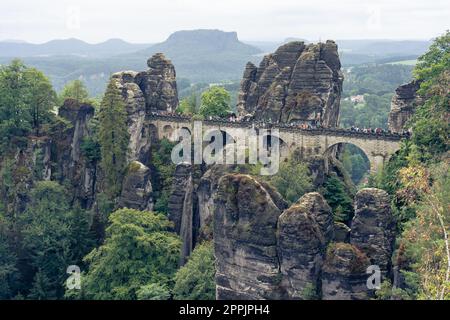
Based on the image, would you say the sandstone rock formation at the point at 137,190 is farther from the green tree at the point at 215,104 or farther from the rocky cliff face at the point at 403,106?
the rocky cliff face at the point at 403,106

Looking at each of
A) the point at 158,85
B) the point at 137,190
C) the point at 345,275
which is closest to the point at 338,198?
the point at 345,275

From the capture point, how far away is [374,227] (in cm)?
3741

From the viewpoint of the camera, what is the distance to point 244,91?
6712 cm

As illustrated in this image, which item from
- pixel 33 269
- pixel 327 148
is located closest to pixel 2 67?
pixel 33 269

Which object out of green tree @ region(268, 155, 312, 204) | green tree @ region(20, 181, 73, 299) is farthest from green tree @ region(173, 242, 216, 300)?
green tree @ region(20, 181, 73, 299)

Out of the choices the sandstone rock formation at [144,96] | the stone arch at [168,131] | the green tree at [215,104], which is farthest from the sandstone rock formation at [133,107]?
the green tree at [215,104]

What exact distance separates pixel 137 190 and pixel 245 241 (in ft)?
62.0

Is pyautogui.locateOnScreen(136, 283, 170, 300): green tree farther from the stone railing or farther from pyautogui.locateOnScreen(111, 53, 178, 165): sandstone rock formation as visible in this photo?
the stone railing

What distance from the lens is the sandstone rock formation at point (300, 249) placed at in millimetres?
36188

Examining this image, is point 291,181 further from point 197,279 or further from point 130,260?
point 130,260

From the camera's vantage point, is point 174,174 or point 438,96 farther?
point 174,174

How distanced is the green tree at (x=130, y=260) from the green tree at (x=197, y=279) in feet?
9.17
